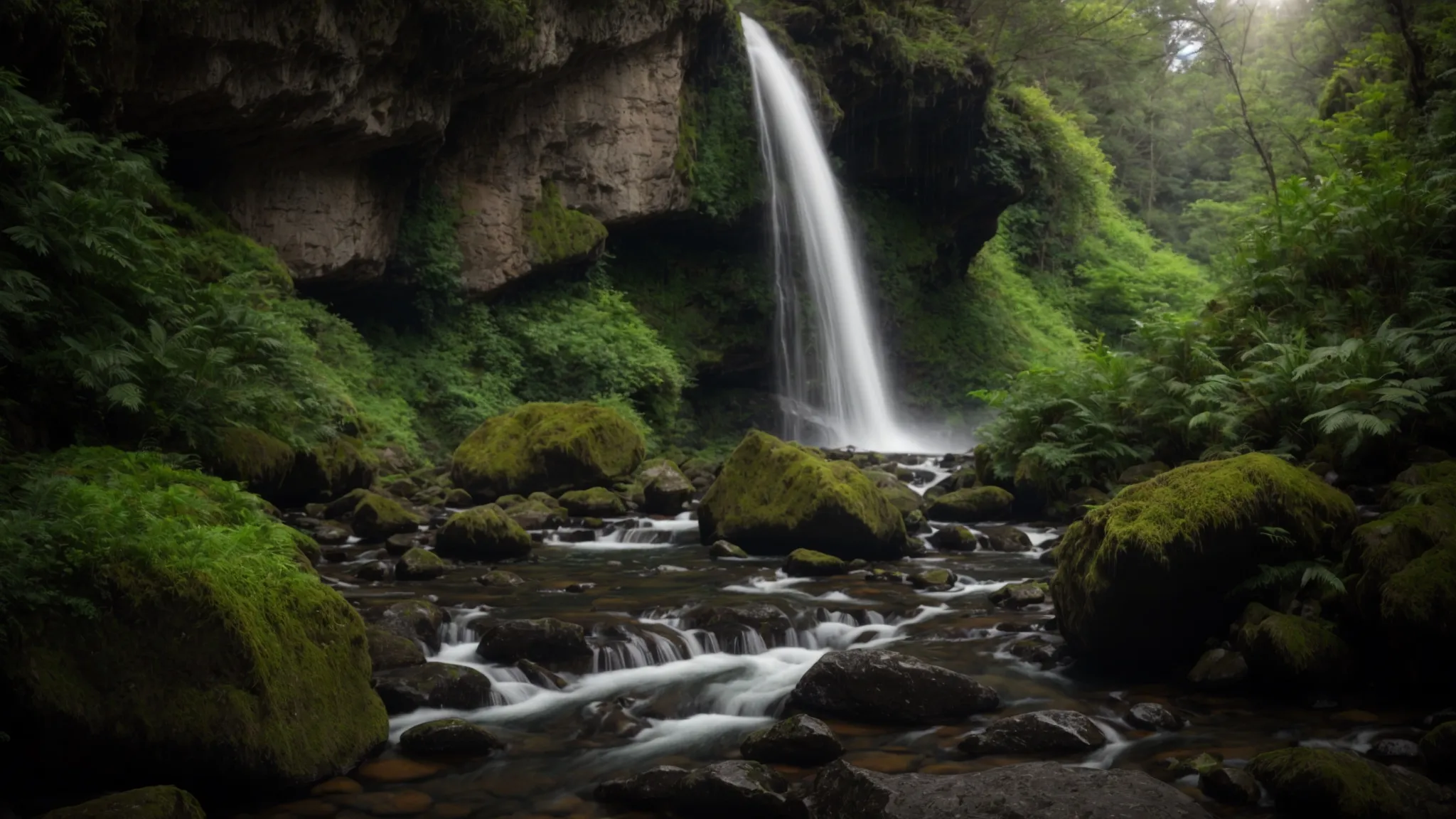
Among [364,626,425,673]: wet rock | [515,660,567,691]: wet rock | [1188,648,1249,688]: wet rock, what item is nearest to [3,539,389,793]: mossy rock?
[364,626,425,673]: wet rock

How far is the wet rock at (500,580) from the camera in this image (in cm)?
825

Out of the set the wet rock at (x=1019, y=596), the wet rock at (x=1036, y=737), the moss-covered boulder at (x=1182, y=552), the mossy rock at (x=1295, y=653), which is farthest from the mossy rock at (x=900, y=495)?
the wet rock at (x=1036, y=737)

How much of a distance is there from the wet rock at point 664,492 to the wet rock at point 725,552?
2.63 m

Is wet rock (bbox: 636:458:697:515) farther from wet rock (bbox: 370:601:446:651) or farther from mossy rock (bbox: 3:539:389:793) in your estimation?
mossy rock (bbox: 3:539:389:793)

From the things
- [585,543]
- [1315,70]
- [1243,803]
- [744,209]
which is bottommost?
[585,543]

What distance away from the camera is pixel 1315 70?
2959cm

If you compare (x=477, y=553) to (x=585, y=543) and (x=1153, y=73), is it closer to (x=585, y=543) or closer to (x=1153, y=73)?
(x=585, y=543)

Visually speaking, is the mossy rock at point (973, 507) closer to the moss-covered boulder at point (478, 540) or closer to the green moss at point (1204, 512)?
the moss-covered boulder at point (478, 540)

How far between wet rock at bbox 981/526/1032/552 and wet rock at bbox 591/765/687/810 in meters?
6.55

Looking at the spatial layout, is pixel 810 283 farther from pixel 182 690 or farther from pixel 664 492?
pixel 182 690

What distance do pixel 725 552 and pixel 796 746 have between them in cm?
501

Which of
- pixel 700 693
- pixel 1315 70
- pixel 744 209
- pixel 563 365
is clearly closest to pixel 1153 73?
pixel 1315 70

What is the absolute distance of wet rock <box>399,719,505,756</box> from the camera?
483 centimetres

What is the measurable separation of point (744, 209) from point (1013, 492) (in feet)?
34.6
